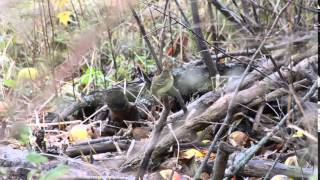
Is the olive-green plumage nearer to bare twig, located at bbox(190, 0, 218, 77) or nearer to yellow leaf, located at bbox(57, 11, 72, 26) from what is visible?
bare twig, located at bbox(190, 0, 218, 77)

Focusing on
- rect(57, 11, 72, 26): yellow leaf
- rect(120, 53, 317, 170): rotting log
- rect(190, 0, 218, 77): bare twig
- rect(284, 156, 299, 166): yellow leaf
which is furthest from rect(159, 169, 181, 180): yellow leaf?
rect(57, 11, 72, 26): yellow leaf

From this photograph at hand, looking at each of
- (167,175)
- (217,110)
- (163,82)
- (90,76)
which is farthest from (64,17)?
(163,82)

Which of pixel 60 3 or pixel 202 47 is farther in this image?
pixel 60 3

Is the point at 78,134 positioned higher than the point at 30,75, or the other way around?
the point at 30,75

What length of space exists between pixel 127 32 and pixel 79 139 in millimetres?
1198

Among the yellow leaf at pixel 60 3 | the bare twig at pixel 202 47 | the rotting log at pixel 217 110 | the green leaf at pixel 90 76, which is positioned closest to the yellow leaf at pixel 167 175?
the rotting log at pixel 217 110

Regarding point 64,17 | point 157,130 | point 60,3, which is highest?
point 60,3

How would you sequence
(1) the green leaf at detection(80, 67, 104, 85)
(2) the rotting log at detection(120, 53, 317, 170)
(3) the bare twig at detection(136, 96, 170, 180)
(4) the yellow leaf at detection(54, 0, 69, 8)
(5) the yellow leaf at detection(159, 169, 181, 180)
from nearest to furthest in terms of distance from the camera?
(3) the bare twig at detection(136, 96, 170, 180) → (5) the yellow leaf at detection(159, 169, 181, 180) → (2) the rotting log at detection(120, 53, 317, 170) → (4) the yellow leaf at detection(54, 0, 69, 8) → (1) the green leaf at detection(80, 67, 104, 85)

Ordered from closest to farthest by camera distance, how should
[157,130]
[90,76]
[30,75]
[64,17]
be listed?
[157,130]
[30,75]
[90,76]
[64,17]

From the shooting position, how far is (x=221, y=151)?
1.79m

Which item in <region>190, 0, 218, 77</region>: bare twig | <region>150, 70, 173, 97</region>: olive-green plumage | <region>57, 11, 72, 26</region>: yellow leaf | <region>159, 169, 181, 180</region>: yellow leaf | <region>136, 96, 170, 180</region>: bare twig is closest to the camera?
<region>150, 70, 173, 97</region>: olive-green plumage

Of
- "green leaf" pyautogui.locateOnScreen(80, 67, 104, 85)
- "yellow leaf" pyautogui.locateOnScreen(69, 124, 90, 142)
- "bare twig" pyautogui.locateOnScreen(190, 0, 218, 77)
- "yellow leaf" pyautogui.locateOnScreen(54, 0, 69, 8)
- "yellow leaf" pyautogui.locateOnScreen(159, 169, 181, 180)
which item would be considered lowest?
"yellow leaf" pyautogui.locateOnScreen(69, 124, 90, 142)

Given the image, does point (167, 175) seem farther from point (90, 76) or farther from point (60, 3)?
point (90, 76)

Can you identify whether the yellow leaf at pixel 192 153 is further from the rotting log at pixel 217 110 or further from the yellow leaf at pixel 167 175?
the yellow leaf at pixel 167 175
